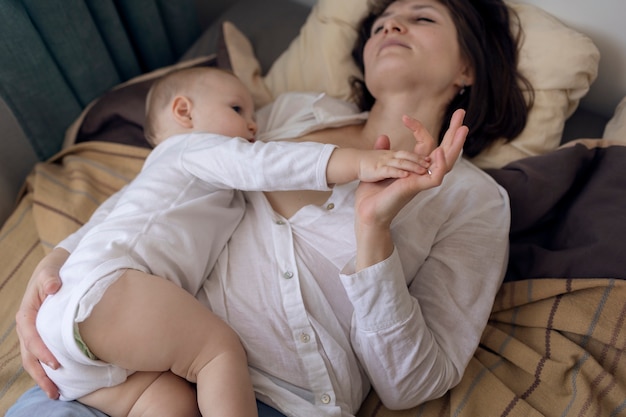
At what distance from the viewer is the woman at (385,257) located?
0.87m

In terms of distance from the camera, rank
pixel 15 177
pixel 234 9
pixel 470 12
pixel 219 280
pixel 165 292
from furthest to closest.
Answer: pixel 234 9 → pixel 15 177 → pixel 470 12 → pixel 219 280 → pixel 165 292

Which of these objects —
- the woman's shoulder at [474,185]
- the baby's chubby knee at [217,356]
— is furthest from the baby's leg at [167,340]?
the woman's shoulder at [474,185]

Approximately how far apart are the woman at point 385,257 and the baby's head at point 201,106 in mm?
116

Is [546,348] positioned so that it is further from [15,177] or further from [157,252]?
[15,177]

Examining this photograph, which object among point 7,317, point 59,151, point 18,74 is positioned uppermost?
point 18,74

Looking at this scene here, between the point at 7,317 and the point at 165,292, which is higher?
the point at 165,292

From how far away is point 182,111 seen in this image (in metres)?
1.13

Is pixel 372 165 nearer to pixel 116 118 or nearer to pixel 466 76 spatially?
pixel 466 76

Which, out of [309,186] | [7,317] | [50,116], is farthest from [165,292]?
[50,116]

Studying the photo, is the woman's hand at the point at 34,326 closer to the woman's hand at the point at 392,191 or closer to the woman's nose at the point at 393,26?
the woman's hand at the point at 392,191

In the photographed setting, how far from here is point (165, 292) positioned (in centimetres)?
85

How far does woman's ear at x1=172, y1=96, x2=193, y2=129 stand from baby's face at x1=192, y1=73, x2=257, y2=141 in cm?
1

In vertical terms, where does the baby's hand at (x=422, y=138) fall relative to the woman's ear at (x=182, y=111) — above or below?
above

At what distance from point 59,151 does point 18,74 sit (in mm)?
260
